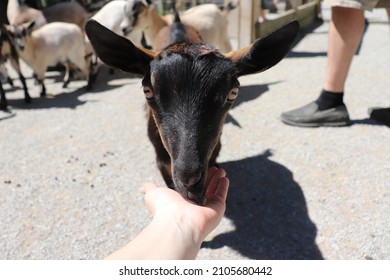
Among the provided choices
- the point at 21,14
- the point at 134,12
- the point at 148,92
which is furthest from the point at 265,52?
the point at 21,14

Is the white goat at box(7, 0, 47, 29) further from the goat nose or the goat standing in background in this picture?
the goat nose

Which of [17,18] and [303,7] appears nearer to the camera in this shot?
[17,18]

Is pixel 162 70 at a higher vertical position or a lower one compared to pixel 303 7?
higher

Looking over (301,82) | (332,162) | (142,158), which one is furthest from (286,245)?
(301,82)

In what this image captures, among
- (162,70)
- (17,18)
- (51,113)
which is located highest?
(162,70)

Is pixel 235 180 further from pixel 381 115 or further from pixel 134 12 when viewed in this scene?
pixel 134 12

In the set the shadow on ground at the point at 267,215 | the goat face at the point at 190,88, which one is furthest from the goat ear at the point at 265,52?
the shadow on ground at the point at 267,215

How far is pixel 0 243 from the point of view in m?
2.92

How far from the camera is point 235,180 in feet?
11.9

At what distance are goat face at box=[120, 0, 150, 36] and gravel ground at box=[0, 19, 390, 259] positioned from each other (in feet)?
4.53

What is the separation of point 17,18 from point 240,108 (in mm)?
5611

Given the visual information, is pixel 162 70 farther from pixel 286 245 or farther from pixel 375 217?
pixel 375 217

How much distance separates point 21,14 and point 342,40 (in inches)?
273
